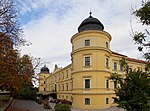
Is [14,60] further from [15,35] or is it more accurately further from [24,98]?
[24,98]

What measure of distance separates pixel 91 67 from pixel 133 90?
2405 centimetres

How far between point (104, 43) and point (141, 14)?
26417mm

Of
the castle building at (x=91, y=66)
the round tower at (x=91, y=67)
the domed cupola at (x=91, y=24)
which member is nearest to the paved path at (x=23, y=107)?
the castle building at (x=91, y=66)

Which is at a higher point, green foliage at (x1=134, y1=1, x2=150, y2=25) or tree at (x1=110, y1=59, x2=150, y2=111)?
green foliage at (x1=134, y1=1, x2=150, y2=25)

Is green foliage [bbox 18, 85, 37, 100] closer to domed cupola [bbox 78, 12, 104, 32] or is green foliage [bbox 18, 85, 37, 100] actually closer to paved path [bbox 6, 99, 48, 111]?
paved path [bbox 6, 99, 48, 111]

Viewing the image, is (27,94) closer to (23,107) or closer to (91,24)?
(23,107)

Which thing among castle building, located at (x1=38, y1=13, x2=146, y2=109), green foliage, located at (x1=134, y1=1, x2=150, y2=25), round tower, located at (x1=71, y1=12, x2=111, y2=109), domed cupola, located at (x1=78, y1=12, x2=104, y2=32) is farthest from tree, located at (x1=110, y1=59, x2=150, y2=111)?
domed cupola, located at (x1=78, y1=12, x2=104, y2=32)

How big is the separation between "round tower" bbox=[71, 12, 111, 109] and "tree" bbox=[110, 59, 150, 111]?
23336 mm

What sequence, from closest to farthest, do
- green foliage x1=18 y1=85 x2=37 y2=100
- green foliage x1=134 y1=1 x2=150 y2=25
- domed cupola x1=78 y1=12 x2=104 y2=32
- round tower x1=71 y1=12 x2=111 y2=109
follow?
green foliage x1=134 y1=1 x2=150 y2=25, round tower x1=71 y1=12 x2=111 y2=109, domed cupola x1=78 y1=12 x2=104 y2=32, green foliage x1=18 y1=85 x2=37 y2=100

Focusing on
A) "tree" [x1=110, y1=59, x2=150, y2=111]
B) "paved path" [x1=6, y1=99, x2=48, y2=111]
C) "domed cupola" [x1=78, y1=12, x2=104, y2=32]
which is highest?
"domed cupola" [x1=78, y1=12, x2=104, y2=32]

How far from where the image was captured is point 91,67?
31531mm

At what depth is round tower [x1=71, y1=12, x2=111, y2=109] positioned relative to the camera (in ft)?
102

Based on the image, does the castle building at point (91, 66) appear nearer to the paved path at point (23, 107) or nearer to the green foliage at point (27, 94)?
the paved path at point (23, 107)

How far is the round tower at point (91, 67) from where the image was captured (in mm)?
31000
